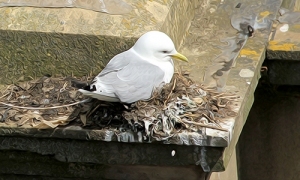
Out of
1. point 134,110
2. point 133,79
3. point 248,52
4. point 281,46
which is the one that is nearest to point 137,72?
point 133,79

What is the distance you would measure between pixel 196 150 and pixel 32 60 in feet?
2.92

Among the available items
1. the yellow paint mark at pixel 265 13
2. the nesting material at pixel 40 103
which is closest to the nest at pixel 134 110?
the nesting material at pixel 40 103

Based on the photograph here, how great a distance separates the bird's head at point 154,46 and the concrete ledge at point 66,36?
197mm

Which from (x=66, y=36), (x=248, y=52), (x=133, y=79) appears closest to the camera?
(x=133, y=79)

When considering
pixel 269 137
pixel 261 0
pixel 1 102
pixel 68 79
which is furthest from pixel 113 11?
pixel 269 137

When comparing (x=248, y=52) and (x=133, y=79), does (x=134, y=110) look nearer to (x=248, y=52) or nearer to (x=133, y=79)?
(x=133, y=79)

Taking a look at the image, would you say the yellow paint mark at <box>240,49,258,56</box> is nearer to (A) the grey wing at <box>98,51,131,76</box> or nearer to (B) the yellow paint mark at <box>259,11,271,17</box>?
(B) the yellow paint mark at <box>259,11,271,17</box>

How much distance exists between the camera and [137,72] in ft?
8.89

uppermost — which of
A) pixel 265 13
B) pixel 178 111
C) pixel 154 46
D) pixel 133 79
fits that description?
pixel 265 13

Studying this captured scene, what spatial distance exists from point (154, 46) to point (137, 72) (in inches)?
5.9

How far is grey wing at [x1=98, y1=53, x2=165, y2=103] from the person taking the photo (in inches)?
102

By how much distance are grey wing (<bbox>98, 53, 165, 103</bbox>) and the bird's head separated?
37 millimetres

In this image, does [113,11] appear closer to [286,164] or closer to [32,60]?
[32,60]

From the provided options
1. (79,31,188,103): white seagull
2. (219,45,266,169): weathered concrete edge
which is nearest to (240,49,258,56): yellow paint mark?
(219,45,266,169): weathered concrete edge
